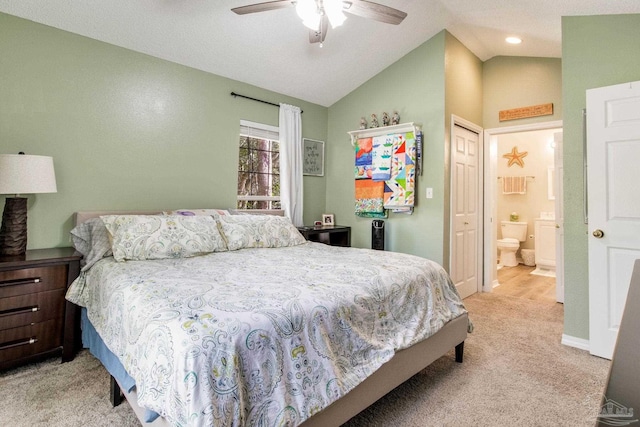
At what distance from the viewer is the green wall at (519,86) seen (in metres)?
3.75

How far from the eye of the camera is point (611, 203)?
2.40 metres

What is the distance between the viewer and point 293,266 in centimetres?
209

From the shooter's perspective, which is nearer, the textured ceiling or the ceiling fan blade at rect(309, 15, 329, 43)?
the ceiling fan blade at rect(309, 15, 329, 43)

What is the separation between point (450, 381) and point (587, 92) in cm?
234

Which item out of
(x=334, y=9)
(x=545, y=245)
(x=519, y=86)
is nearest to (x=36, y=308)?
(x=334, y=9)

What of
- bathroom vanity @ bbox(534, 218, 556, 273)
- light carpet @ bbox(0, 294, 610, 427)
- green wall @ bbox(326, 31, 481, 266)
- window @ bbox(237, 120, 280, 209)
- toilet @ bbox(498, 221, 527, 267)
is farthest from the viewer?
toilet @ bbox(498, 221, 527, 267)

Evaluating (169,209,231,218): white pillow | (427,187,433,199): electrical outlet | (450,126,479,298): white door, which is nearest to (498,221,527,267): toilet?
(450,126,479,298): white door

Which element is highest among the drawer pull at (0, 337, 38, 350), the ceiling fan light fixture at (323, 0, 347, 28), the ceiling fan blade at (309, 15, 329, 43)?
the ceiling fan blade at (309, 15, 329, 43)

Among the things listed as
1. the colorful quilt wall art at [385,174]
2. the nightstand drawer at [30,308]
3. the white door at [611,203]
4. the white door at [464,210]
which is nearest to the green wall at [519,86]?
the white door at [464,210]

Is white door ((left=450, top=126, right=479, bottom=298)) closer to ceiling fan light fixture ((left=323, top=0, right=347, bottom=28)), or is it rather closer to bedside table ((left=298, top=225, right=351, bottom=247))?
bedside table ((left=298, top=225, right=351, bottom=247))

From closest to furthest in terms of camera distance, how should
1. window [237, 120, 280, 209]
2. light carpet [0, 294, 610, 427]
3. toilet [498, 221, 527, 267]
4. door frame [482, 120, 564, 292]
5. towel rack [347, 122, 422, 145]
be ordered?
light carpet [0, 294, 610, 427]
towel rack [347, 122, 422, 145]
window [237, 120, 280, 209]
door frame [482, 120, 564, 292]
toilet [498, 221, 527, 267]

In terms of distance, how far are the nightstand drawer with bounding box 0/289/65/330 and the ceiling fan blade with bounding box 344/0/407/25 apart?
8.93ft

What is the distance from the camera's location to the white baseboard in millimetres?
2596

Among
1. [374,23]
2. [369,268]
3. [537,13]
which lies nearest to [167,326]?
[369,268]
